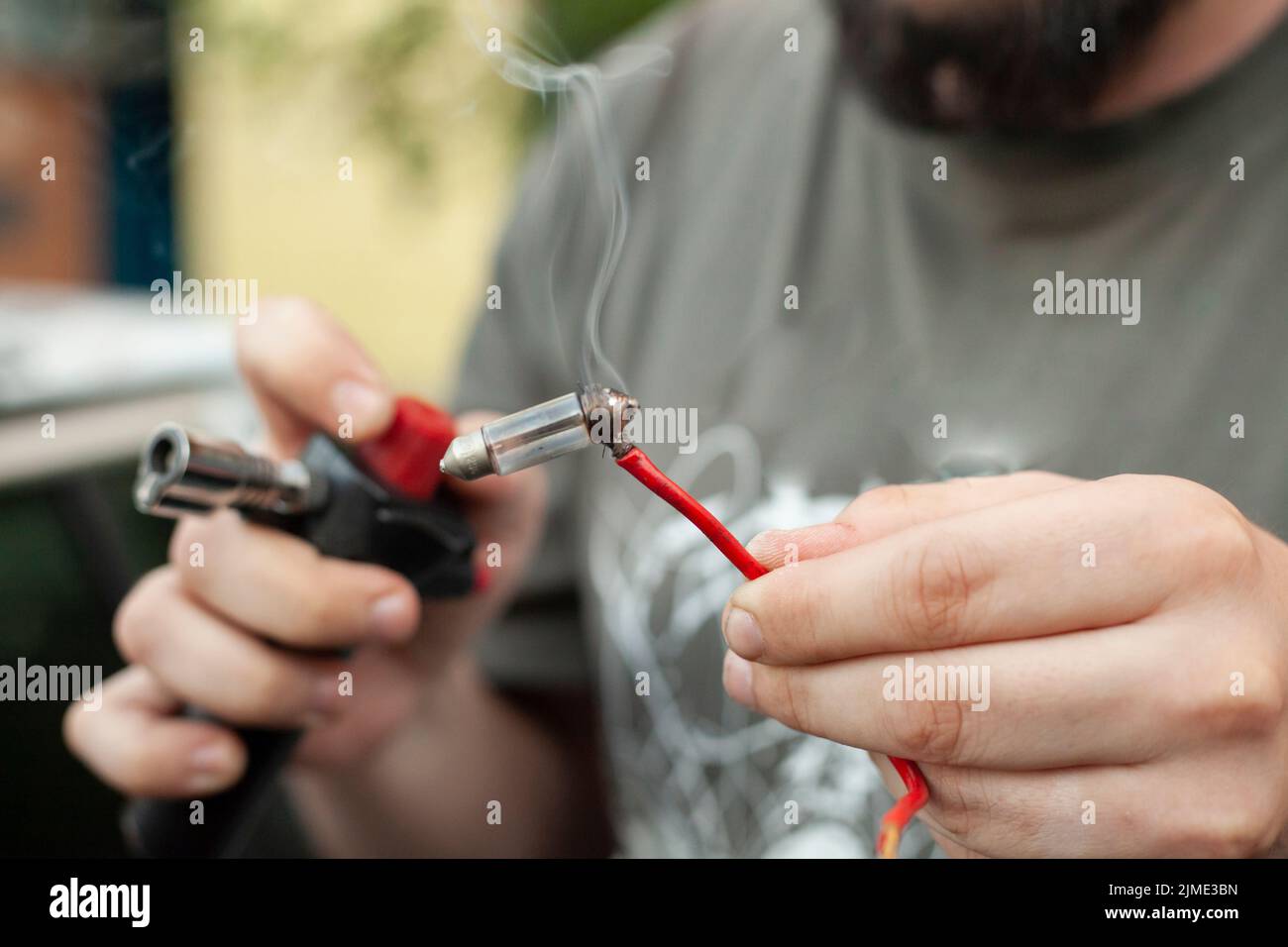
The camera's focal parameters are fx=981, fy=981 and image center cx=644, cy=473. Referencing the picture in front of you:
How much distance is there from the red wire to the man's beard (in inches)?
18.9

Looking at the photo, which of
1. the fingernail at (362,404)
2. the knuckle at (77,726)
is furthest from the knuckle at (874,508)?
the knuckle at (77,726)

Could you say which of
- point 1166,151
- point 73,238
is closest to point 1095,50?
point 1166,151

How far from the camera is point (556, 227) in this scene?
1.00 metres

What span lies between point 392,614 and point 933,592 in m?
0.34

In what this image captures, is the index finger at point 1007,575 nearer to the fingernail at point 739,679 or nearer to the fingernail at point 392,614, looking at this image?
the fingernail at point 739,679

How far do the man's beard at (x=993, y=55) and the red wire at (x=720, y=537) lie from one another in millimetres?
480

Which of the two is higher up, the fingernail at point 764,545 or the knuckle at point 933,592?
the fingernail at point 764,545

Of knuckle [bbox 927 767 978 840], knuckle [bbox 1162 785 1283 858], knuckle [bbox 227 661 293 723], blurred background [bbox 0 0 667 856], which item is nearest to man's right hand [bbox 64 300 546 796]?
knuckle [bbox 227 661 293 723]

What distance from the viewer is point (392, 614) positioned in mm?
613

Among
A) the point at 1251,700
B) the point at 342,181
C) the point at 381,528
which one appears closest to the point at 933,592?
the point at 1251,700

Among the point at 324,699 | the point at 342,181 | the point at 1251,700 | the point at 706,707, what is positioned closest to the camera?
the point at 1251,700

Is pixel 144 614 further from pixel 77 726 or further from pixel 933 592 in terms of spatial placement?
pixel 933 592

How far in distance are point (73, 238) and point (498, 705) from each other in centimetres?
386

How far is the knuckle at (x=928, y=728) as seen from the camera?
0.43 metres
